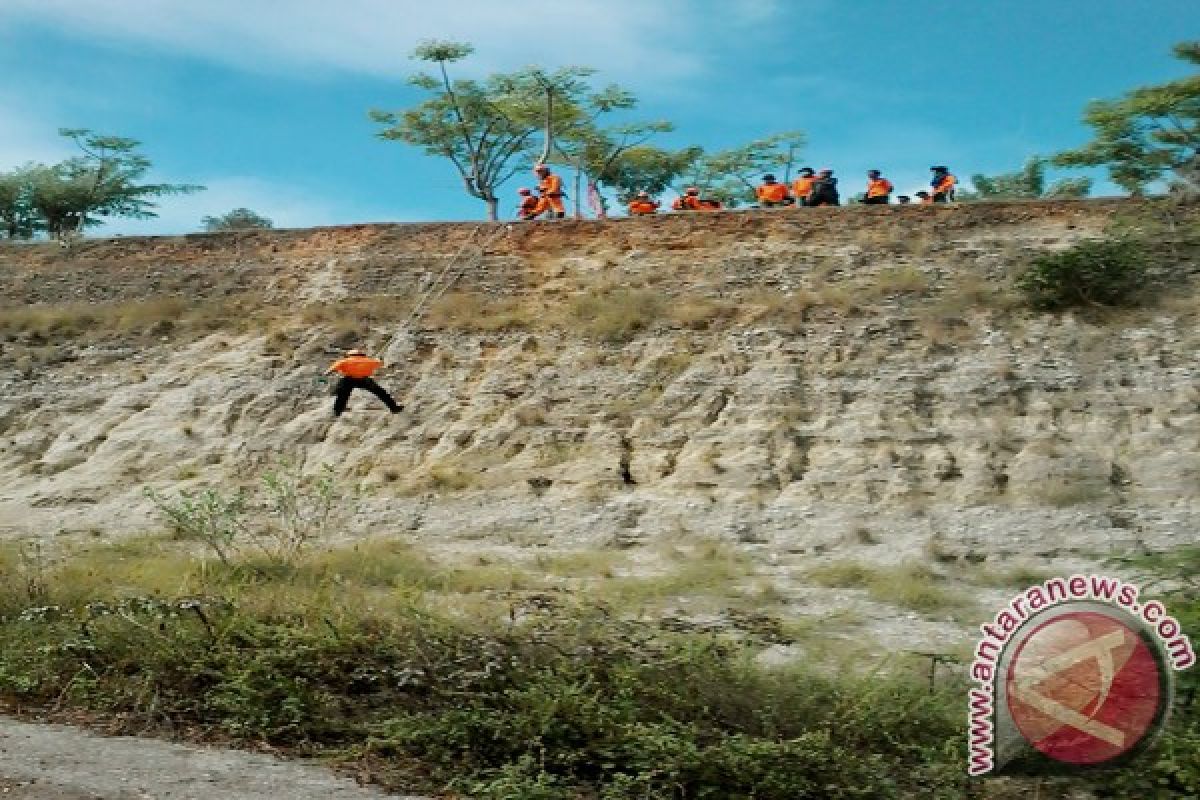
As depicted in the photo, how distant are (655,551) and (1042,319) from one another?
7.39m

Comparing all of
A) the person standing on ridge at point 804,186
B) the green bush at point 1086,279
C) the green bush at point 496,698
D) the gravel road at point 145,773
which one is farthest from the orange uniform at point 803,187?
the gravel road at point 145,773

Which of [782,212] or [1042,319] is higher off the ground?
A: [782,212]

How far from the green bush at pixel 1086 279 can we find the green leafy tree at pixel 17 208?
1248 inches

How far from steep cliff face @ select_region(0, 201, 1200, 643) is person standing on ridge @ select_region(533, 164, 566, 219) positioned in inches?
70.0

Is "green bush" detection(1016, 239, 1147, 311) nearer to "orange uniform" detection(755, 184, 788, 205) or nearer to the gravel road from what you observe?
"orange uniform" detection(755, 184, 788, 205)

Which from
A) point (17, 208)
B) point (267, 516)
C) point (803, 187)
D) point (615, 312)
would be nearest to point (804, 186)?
point (803, 187)

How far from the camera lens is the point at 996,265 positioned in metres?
18.6

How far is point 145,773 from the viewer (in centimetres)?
696

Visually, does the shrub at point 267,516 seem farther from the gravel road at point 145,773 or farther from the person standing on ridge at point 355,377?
the gravel road at point 145,773

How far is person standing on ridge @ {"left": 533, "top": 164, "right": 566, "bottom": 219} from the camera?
76.6ft

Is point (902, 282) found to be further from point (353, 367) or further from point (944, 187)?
point (353, 367)

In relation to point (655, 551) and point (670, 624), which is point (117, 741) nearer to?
point (670, 624)

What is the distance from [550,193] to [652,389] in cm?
780

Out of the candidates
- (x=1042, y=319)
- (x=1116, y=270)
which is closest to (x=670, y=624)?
(x=1042, y=319)
